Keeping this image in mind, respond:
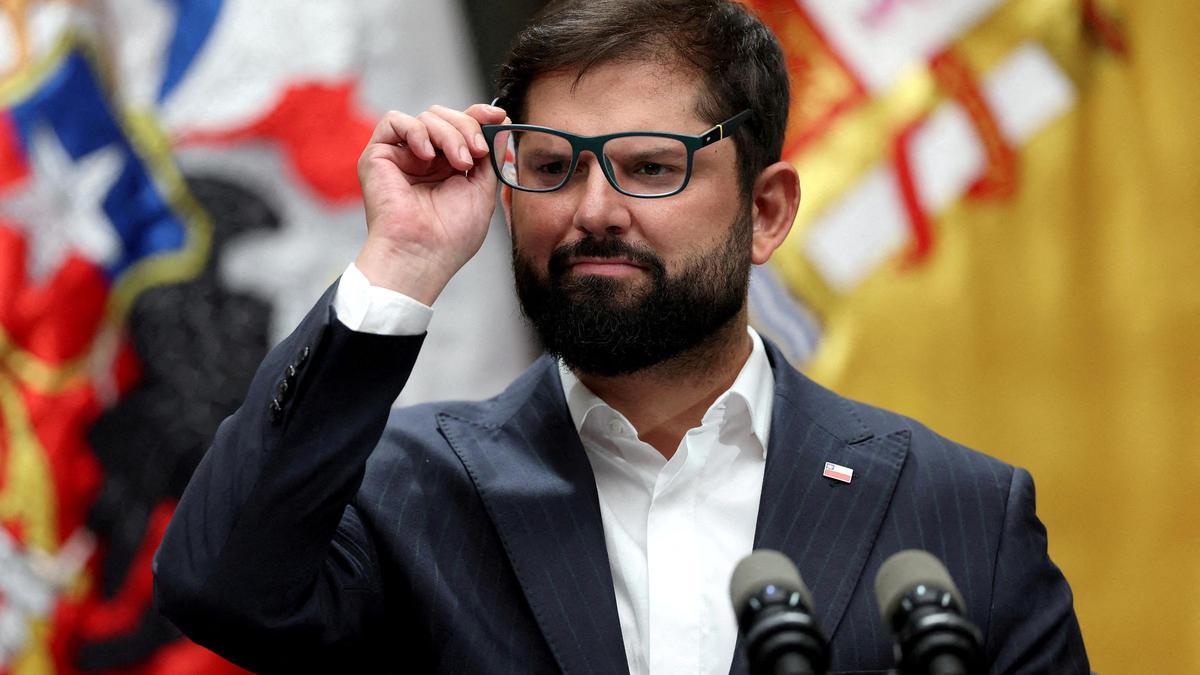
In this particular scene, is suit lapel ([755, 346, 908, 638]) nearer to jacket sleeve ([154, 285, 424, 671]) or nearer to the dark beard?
the dark beard

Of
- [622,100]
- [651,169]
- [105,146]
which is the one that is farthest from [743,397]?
[105,146]

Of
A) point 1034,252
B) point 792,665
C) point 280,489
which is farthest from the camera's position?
point 1034,252

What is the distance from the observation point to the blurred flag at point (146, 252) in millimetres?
3191

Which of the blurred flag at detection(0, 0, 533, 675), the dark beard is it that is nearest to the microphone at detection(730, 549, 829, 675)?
the dark beard

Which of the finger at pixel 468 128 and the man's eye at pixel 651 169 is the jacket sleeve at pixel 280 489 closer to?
the finger at pixel 468 128

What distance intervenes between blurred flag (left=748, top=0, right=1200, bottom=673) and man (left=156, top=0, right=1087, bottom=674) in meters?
1.05

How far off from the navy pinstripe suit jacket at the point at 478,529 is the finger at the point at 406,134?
0.25 m

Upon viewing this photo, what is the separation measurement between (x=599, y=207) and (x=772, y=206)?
422 mm

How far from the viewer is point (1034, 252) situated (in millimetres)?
3104

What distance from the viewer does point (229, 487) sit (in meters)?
1.70

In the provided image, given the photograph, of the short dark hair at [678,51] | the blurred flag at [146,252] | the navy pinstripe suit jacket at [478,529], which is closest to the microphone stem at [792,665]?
the navy pinstripe suit jacket at [478,529]

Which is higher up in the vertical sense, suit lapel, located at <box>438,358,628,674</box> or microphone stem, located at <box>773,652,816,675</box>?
microphone stem, located at <box>773,652,816,675</box>

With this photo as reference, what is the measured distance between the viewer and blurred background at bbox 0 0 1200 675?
3043 mm

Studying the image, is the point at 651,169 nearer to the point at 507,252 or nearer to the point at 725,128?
the point at 725,128
